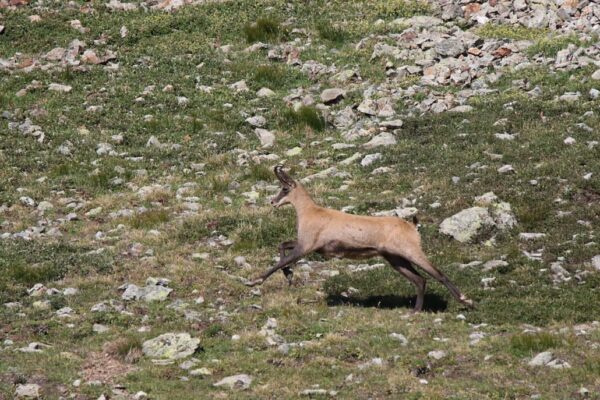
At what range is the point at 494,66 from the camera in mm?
22906

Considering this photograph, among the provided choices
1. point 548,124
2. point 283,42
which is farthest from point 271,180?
point 283,42

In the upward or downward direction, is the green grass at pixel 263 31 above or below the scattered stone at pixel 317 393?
below

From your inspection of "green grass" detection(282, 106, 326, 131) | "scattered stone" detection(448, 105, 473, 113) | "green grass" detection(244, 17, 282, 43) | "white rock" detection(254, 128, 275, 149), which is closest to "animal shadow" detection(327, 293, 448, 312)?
"white rock" detection(254, 128, 275, 149)

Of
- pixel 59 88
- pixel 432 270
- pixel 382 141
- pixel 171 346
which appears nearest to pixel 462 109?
pixel 382 141

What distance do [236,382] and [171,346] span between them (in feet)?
4.33

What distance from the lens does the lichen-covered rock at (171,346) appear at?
482 inches

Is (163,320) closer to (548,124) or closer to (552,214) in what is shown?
(552,214)

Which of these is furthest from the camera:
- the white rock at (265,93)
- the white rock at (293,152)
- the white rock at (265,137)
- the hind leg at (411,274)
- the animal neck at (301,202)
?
the white rock at (265,93)

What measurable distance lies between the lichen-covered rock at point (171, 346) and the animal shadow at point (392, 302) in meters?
2.31

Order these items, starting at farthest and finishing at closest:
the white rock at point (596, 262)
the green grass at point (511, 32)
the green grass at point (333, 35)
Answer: the green grass at point (333, 35) < the green grass at point (511, 32) < the white rock at point (596, 262)

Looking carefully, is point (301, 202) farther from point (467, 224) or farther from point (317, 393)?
point (317, 393)

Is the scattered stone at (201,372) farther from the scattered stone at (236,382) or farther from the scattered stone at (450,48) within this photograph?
the scattered stone at (450,48)

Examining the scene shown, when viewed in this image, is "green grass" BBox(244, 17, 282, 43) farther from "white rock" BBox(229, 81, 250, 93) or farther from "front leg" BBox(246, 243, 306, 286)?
"front leg" BBox(246, 243, 306, 286)

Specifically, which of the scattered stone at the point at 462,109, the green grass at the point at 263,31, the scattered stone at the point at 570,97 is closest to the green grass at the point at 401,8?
the green grass at the point at 263,31
